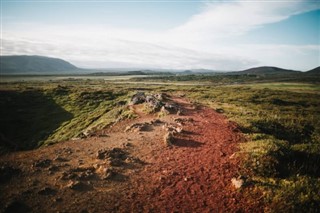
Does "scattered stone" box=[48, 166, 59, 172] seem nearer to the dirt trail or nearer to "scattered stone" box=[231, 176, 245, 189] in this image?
the dirt trail

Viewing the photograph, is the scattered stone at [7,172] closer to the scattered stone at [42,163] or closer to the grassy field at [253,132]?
the scattered stone at [42,163]

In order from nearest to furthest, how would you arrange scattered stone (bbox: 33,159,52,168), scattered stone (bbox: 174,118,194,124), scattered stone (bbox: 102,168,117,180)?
scattered stone (bbox: 102,168,117,180) < scattered stone (bbox: 33,159,52,168) < scattered stone (bbox: 174,118,194,124)

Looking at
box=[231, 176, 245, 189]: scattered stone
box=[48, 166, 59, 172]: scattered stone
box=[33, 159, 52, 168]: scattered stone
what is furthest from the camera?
box=[33, 159, 52, 168]: scattered stone

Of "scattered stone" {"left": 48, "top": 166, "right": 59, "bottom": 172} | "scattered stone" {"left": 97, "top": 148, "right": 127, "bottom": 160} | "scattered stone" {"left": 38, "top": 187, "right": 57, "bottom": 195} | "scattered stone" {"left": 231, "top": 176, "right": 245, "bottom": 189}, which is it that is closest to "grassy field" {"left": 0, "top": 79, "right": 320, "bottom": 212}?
"scattered stone" {"left": 231, "top": 176, "right": 245, "bottom": 189}

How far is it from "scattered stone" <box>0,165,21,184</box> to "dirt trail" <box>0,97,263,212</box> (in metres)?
0.04

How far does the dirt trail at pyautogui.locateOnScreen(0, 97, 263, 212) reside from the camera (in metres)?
9.63

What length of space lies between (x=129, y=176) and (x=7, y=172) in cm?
617

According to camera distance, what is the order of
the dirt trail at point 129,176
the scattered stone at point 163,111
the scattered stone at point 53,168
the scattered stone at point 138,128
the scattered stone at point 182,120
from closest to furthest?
the dirt trail at point 129,176 → the scattered stone at point 53,168 → the scattered stone at point 138,128 → the scattered stone at point 182,120 → the scattered stone at point 163,111

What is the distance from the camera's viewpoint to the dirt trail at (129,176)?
963cm

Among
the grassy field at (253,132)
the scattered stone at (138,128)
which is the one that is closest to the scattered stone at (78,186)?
the grassy field at (253,132)

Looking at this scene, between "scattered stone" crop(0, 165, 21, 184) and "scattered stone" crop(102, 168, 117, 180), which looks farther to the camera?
"scattered stone" crop(102, 168, 117, 180)

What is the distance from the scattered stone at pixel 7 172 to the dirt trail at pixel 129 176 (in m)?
0.04

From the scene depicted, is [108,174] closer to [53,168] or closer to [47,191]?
[47,191]

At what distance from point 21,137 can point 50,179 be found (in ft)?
114
